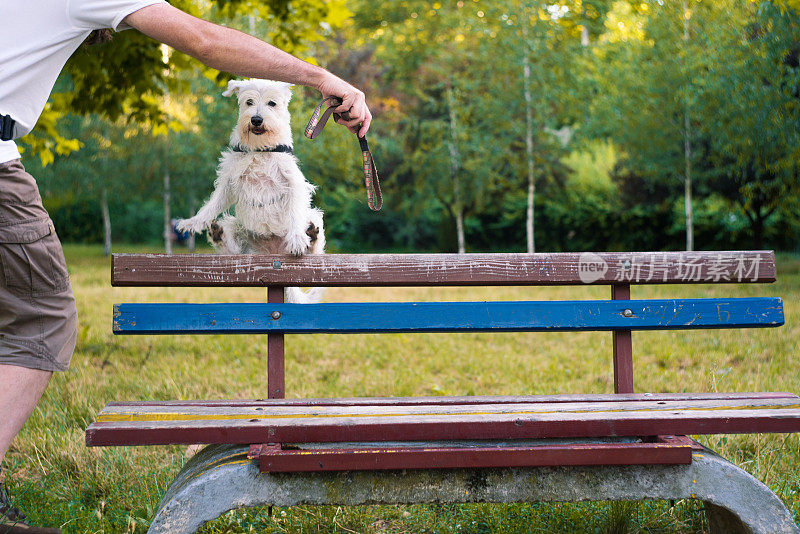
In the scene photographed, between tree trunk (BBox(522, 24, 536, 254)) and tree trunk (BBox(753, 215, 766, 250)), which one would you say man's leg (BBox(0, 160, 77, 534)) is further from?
tree trunk (BBox(753, 215, 766, 250))

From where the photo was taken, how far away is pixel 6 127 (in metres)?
2.04

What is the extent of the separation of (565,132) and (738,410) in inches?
797

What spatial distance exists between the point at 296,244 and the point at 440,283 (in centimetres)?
56

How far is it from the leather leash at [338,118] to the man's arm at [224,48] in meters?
0.09

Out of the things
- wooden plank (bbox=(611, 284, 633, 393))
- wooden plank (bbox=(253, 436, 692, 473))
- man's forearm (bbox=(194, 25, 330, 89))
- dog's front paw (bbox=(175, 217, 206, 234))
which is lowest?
wooden plank (bbox=(253, 436, 692, 473))

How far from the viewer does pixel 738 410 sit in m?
2.36

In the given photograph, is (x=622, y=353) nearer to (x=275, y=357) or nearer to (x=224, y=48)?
(x=275, y=357)

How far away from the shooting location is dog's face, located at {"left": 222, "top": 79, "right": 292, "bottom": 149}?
2.70 m

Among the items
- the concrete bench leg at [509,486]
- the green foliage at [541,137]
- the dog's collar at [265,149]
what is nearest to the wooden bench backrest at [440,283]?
the dog's collar at [265,149]

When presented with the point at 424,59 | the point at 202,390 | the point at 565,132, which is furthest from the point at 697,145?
the point at 202,390

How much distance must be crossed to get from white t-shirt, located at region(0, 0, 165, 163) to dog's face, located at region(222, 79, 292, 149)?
2.19 feet

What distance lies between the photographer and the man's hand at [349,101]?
2307 mm

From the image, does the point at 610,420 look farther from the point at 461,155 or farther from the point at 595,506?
the point at 461,155

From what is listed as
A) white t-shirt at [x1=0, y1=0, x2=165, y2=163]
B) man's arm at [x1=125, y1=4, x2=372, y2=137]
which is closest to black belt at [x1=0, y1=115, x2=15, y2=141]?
white t-shirt at [x1=0, y1=0, x2=165, y2=163]
